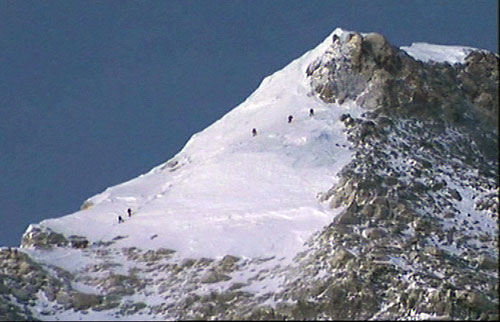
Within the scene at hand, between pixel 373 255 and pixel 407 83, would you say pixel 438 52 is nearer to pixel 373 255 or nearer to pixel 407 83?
pixel 407 83

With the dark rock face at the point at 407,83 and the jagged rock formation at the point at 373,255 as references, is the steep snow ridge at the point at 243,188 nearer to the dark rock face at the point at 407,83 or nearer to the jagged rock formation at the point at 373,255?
the jagged rock formation at the point at 373,255

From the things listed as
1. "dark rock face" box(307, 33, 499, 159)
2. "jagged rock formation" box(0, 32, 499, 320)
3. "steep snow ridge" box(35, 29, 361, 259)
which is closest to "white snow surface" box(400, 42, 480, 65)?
"dark rock face" box(307, 33, 499, 159)

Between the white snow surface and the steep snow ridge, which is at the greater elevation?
the white snow surface

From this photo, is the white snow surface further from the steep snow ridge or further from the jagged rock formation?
the steep snow ridge

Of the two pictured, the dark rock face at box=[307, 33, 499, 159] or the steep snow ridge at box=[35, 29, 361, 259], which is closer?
the steep snow ridge at box=[35, 29, 361, 259]

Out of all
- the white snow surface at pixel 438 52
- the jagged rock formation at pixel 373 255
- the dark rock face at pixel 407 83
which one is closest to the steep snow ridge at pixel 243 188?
the jagged rock formation at pixel 373 255

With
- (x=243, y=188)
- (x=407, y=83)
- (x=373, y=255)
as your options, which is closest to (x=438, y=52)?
(x=407, y=83)

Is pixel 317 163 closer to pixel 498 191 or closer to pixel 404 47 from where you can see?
pixel 498 191

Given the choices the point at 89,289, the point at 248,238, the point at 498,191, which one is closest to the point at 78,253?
the point at 89,289
